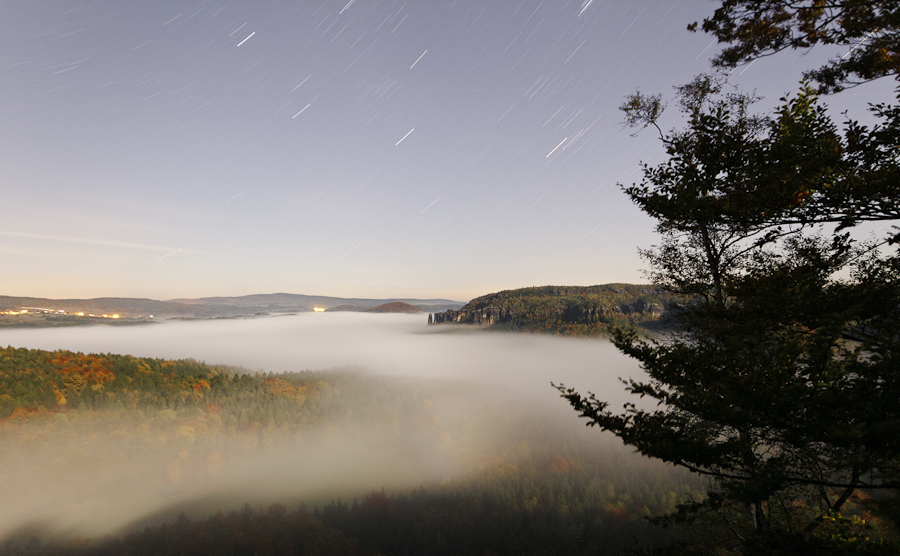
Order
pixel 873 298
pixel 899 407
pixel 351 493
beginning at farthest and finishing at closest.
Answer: pixel 351 493
pixel 873 298
pixel 899 407

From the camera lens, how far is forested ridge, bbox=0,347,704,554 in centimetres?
12619

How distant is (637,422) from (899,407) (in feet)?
15.0

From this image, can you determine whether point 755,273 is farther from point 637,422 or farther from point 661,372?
point 637,422

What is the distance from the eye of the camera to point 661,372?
10664 mm

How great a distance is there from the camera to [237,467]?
174250 millimetres

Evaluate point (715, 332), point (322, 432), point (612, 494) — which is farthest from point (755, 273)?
point (322, 432)

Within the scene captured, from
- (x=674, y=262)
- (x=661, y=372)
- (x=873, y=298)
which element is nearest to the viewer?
(x=873, y=298)

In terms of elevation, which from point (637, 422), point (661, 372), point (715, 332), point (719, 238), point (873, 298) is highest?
point (719, 238)

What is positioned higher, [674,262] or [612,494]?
[674,262]

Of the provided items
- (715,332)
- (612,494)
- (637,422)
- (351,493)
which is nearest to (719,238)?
(715,332)

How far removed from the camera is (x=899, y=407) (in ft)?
21.3

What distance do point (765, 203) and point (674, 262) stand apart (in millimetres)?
6000

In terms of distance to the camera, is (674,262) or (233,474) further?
(233,474)

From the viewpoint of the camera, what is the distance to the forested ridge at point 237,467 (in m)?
126
